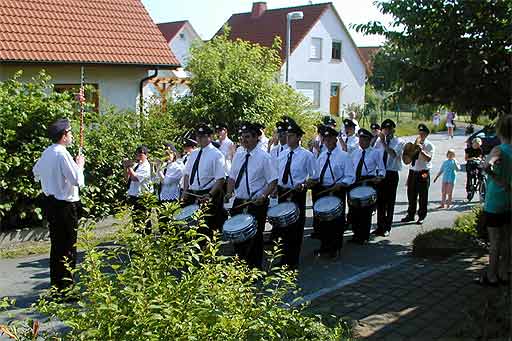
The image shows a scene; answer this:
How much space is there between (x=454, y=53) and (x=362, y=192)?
2.51 metres

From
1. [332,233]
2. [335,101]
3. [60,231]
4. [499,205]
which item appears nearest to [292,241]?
[332,233]

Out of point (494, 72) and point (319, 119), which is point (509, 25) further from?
point (319, 119)

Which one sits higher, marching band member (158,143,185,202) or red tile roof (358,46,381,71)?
red tile roof (358,46,381,71)

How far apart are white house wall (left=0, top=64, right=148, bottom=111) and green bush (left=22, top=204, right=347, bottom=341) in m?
11.3

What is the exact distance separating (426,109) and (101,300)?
23.4ft

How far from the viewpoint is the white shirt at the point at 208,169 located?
27.6 ft

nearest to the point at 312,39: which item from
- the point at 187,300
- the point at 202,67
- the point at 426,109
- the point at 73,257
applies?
the point at 202,67

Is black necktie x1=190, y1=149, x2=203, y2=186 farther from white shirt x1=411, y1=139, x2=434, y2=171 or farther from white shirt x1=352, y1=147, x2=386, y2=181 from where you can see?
white shirt x1=411, y1=139, x2=434, y2=171

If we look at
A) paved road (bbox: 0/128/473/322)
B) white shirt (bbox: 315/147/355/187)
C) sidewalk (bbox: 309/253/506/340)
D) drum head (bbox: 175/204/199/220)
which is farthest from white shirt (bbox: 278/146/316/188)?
sidewalk (bbox: 309/253/506/340)

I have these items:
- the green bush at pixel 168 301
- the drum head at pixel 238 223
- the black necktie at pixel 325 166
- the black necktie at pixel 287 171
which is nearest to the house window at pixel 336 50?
the black necktie at pixel 325 166

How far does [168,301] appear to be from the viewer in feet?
11.1

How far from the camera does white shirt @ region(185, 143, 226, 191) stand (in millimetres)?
8414

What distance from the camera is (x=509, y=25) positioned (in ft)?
26.0

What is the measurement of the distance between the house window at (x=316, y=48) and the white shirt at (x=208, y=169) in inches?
1339
